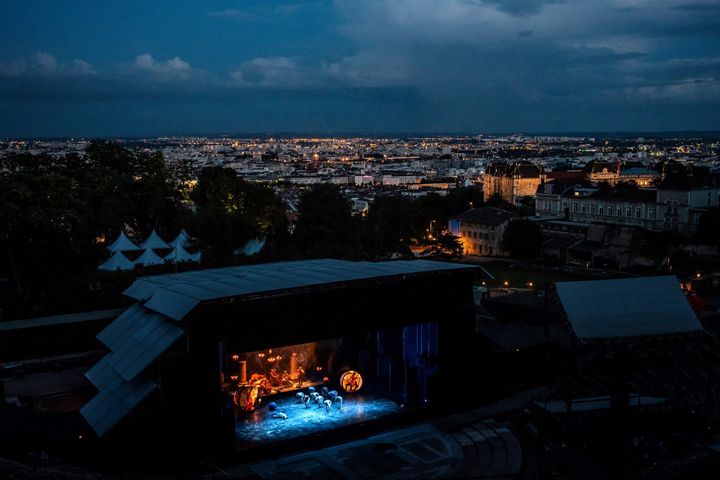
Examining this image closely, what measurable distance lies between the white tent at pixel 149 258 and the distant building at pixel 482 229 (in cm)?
2693

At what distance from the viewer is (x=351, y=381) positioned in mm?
17922

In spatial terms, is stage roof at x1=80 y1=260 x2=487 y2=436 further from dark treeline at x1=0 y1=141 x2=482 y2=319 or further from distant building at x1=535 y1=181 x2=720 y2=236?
distant building at x1=535 y1=181 x2=720 y2=236

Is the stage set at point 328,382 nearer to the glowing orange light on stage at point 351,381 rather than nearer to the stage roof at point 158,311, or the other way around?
the glowing orange light on stage at point 351,381

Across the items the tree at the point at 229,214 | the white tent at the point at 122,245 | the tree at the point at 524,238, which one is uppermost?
the tree at the point at 229,214

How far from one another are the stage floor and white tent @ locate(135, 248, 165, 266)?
15.2 metres

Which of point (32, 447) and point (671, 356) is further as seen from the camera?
point (671, 356)

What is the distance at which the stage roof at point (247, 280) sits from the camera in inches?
575

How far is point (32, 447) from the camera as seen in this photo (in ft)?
43.7

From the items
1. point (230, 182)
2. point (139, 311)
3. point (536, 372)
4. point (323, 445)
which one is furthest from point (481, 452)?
point (230, 182)

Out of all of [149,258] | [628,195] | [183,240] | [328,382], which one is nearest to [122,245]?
[149,258]

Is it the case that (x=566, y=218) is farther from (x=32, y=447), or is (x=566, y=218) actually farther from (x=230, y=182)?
(x=32, y=447)

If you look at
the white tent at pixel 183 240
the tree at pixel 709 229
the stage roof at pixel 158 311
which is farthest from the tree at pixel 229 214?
the tree at pixel 709 229

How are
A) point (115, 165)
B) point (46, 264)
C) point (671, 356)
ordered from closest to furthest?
point (671, 356) → point (46, 264) → point (115, 165)

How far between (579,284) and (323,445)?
6.29 meters
